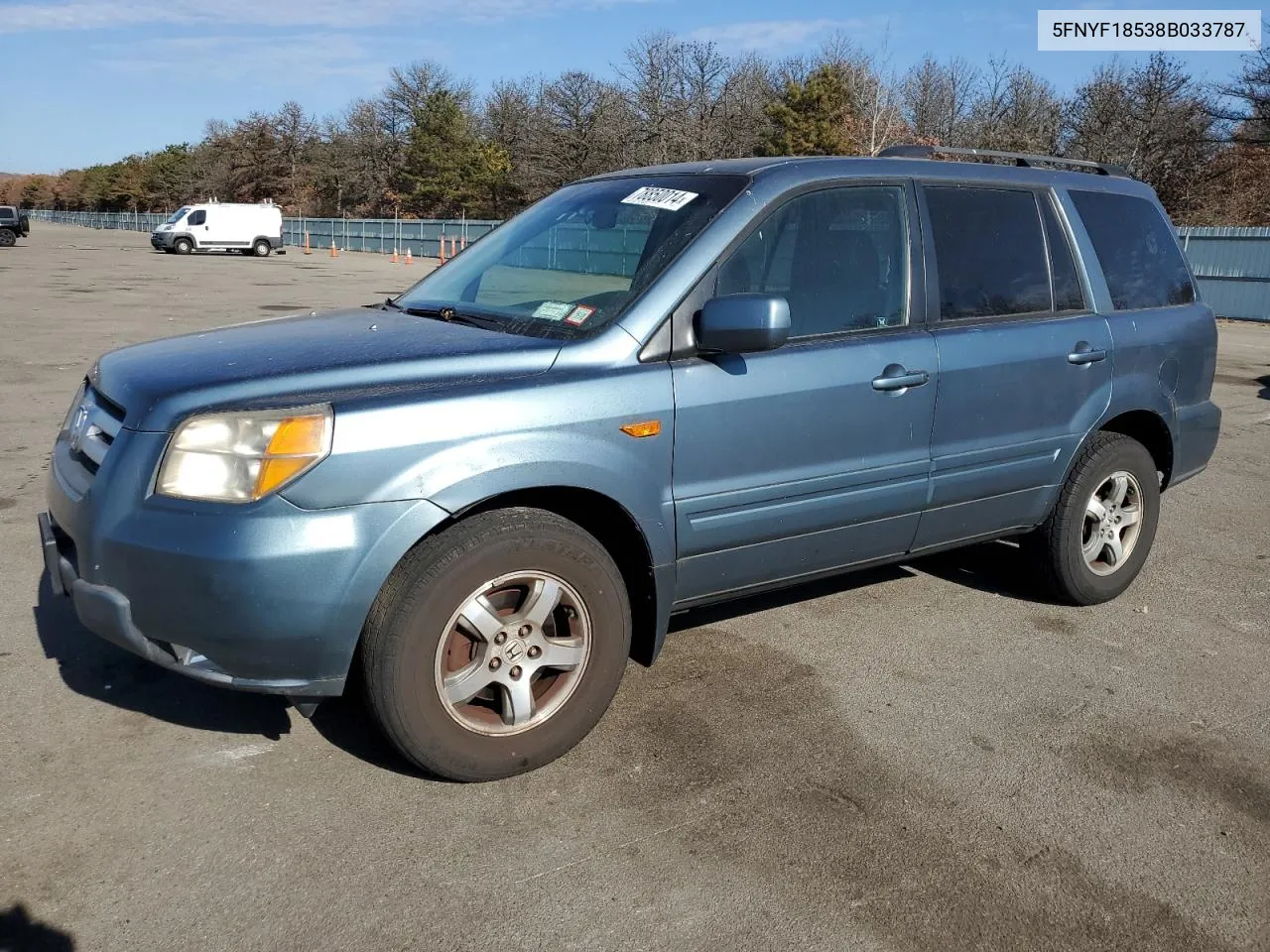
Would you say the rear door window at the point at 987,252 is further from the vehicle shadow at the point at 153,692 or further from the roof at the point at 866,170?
the vehicle shadow at the point at 153,692

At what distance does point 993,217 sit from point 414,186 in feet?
224

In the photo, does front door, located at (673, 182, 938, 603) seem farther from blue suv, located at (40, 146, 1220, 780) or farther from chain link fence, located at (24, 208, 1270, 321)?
chain link fence, located at (24, 208, 1270, 321)

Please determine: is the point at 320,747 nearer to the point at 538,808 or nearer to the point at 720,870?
the point at 538,808

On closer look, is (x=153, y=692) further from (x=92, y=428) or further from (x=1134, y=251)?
(x=1134, y=251)

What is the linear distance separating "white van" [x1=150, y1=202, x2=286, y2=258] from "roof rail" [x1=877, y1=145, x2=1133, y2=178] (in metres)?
42.2

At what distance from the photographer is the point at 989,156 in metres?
4.98

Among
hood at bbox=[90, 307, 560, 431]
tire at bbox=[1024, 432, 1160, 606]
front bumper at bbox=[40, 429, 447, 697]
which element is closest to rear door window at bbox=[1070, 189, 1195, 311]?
tire at bbox=[1024, 432, 1160, 606]

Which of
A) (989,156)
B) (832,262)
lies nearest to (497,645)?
(832,262)

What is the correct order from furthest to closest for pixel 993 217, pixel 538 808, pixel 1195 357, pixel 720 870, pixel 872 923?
pixel 1195 357
pixel 993 217
pixel 538 808
pixel 720 870
pixel 872 923

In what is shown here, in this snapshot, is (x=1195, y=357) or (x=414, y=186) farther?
(x=414, y=186)

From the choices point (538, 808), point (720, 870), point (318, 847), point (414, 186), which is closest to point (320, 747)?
point (318, 847)

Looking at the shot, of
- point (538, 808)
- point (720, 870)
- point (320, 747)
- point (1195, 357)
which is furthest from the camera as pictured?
point (1195, 357)

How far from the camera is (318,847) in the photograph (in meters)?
2.86

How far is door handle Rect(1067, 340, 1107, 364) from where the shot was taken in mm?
4379
